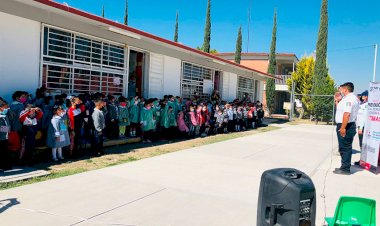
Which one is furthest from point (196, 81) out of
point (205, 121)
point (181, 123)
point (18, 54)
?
point (18, 54)

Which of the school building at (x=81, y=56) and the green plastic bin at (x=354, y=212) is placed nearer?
the green plastic bin at (x=354, y=212)

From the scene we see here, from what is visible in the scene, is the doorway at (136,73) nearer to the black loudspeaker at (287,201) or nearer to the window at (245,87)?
the black loudspeaker at (287,201)

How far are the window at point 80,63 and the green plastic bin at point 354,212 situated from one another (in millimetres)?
7691

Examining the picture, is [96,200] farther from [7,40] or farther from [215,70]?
[215,70]

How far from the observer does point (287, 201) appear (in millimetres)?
3053

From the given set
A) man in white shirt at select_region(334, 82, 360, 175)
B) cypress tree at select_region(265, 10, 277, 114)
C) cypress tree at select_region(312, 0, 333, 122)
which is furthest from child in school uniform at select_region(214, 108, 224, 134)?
cypress tree at select_region(265, 10, 277, 114)

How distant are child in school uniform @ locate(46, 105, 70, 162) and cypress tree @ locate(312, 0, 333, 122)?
20.1 metres

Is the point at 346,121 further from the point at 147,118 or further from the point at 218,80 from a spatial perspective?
the point at 218,80

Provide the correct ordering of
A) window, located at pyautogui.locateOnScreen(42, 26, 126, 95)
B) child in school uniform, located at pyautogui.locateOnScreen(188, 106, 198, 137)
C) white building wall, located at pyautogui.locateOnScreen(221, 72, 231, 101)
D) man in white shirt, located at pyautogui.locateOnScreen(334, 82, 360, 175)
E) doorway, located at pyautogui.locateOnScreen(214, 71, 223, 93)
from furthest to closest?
white building wall, located at pyautogui.locateOnScreen(221, 72, 231, 101) < doorway, located at pyautogui.locateOnScreen(214, 71, 223, 93) < child in school uniform, located at pyautogui.locateOnScreen(188, 106, 198, 137) < window, located at pyautogui.locateOnScreen(42, 26, 126, 95) < man in white shirt, located at pyautogui.locateOnScreen(334, 82, 360, 175)

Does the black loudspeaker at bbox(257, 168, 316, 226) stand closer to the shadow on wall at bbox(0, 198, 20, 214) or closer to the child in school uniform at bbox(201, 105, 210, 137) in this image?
the shadow on wall at bbox(0, 198, 20, 214)

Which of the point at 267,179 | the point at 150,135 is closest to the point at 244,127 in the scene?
the point at 150,135

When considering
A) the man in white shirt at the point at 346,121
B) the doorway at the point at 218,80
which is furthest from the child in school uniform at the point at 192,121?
the doorway at the point at 218,80

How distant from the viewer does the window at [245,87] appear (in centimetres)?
2224

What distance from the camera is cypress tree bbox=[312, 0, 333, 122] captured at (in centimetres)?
2381
